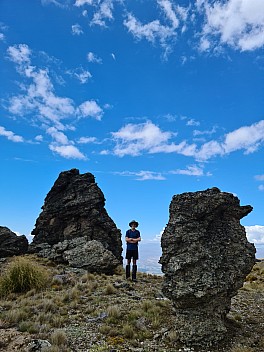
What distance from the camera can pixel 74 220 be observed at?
30047 millimetres

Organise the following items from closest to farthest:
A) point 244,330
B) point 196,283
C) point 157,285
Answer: point 196,283 → point 244,330 → point 157,285

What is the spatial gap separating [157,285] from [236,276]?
28.3ft

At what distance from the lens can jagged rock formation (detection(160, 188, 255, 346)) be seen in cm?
972

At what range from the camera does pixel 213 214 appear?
10844 mm

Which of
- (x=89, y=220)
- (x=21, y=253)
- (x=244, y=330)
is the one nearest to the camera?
(x=244, y=330)

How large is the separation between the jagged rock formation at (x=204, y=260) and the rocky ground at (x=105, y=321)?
640 mm

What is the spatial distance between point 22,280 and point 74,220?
13302 mm

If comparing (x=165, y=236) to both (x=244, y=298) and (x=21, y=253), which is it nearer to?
(x=244, y=298)

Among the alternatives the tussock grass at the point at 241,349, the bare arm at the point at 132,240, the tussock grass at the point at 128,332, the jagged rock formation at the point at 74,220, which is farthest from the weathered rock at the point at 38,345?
the jagged rock formation at the point at 74,220

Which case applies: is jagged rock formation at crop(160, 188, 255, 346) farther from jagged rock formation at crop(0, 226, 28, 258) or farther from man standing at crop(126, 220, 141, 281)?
jagged rock formation at crop(0, 226, 28, 258)

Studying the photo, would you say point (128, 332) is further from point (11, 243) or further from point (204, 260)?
point (11, 243)

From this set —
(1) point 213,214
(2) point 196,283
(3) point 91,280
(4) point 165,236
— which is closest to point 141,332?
(2) point 196,283

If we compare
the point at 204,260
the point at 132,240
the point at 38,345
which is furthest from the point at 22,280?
the point at 204,260

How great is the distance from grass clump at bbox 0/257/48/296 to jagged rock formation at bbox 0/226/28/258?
10.1m
